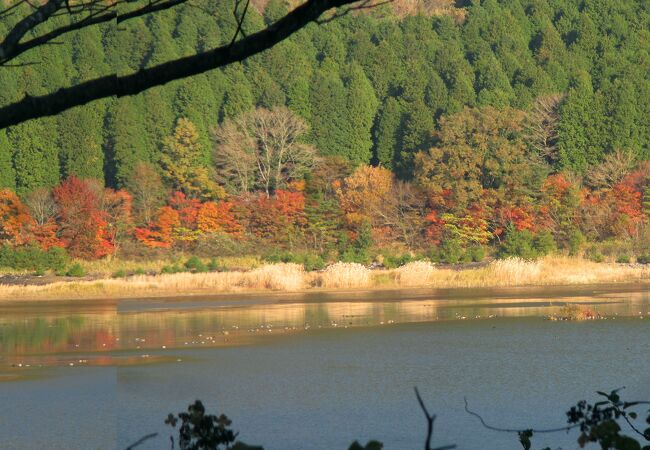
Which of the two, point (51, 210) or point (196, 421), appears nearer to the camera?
point (196, 421)

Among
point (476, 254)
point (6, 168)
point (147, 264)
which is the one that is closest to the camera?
point (147, 264)

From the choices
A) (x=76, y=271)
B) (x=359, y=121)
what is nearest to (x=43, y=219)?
(x=76, y=271)

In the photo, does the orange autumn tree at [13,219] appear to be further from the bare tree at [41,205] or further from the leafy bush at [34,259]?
the leafy bush at [34,259]

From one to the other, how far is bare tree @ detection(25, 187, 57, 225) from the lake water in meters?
18.4

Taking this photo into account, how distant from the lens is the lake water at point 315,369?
13273mm

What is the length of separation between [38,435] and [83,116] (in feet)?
136

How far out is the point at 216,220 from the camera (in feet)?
168

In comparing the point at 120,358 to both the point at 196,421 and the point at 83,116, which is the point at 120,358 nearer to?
the point at 196,421

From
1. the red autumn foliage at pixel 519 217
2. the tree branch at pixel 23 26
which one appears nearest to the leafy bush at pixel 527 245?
the red autumn foliage at pixel 519 217

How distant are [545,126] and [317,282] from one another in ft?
81.1

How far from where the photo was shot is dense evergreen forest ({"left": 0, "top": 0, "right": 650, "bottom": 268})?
51594 mm

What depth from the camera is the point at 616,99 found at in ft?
182

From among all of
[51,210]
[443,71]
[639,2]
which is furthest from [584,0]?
[51,210]

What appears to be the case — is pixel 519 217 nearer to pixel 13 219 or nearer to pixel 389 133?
pixel 389 133
